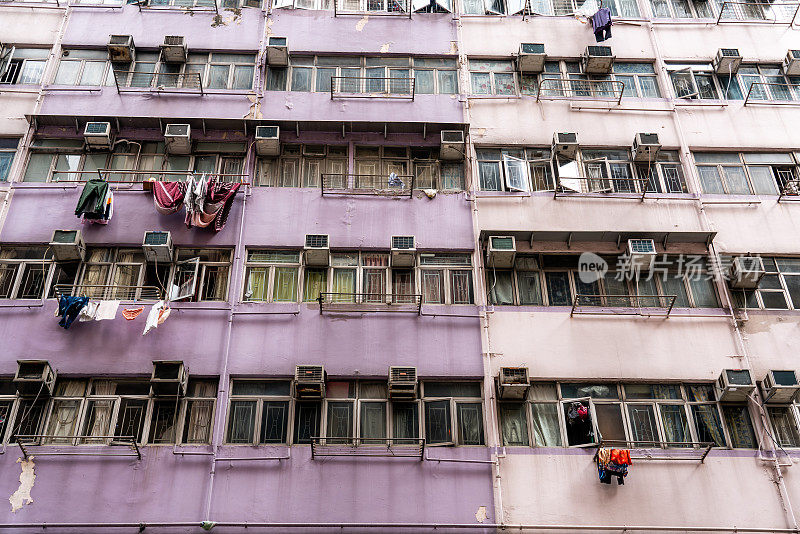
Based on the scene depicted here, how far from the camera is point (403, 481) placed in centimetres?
1364

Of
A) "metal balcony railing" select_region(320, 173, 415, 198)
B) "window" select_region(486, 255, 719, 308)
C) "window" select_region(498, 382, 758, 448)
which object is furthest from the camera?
"metal balcony railing" select_region(320, 173, 415, 198)

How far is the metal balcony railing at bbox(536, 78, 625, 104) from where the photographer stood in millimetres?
18562

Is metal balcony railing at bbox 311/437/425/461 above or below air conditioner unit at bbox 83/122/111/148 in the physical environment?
below

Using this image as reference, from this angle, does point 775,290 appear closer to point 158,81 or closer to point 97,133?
point 158,81

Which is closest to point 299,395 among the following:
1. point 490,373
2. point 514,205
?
point 490,373

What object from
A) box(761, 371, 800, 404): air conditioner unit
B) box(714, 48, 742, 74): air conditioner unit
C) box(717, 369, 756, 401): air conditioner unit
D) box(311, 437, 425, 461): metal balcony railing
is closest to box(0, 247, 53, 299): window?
box(311, 437, 425, 461): metal balcony railing

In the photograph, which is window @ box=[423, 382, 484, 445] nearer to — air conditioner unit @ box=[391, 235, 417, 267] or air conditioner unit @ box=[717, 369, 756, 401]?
air conditioner unit @ box=[391, 235, 417, 267]

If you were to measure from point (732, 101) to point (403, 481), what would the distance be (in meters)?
13.5

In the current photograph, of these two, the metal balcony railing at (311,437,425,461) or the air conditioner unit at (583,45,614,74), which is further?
the air conditioner unit at (583,45,614,74)

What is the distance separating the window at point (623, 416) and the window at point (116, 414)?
644cm

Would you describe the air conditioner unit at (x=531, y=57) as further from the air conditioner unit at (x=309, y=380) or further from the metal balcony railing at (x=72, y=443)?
the metal balcony railing at (x=72, y=443)

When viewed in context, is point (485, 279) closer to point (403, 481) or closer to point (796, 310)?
point (403, 481)

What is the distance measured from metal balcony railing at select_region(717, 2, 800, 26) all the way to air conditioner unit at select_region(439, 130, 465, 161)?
905cm

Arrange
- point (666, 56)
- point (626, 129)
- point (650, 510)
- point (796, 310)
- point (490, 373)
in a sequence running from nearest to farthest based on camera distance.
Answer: point (650, 510)
point (490, 373)
point (796, 310)
point (626, 129)
point (666, 56)
